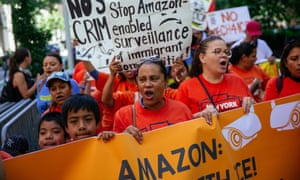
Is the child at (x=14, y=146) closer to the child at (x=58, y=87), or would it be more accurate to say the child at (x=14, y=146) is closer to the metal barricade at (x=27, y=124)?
the child at (x=58, y=87)

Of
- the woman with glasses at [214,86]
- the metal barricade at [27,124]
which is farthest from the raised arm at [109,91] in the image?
the metal barricade at [27,124]

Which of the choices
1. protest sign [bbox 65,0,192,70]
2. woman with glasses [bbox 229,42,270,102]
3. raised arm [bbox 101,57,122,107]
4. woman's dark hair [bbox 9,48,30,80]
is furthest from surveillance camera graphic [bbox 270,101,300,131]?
woman's dark hair [bbox 9,48,30,80]

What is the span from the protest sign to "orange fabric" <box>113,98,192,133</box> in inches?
45.2

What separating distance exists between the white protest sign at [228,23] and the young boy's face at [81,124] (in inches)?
289

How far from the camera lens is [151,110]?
4109mm

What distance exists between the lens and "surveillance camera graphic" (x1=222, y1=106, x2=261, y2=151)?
4.17 meters

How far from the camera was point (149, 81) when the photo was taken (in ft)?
13.6

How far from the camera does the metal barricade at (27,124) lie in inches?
221

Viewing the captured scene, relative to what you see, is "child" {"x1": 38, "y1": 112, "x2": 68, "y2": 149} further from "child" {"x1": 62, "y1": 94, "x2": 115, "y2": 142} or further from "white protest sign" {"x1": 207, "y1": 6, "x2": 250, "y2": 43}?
"white protest sign" {"x1": 207, "y1": 6, "x2": 250, "y2": 43}

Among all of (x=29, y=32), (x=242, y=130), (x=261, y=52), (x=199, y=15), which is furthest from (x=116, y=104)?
(x=29, y=32)

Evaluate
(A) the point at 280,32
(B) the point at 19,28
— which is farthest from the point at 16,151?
(A) the point at 280,32

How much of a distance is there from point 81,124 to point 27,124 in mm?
2908

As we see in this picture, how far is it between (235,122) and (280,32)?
17645mm

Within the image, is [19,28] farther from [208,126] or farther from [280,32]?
[280,32]
